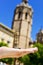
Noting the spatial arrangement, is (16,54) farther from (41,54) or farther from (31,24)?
(31,24)

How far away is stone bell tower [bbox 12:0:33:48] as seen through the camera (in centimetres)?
5178

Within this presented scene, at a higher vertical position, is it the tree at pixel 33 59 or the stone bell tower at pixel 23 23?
the stone bell tower at pixel 23 23

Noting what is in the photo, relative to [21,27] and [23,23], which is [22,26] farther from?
[23,23]

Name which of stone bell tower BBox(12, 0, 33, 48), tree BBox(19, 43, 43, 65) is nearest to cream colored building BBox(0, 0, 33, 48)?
stone bell tower BBox(12, 0, 33, 48)

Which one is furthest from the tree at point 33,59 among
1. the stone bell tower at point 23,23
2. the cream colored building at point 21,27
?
the stone bell tower at point 23,23

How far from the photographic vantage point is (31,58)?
118ft

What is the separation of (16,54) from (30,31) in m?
52.2

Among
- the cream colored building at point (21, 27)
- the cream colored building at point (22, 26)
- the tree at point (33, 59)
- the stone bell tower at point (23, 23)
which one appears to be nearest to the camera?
the tree at point (33, 59)

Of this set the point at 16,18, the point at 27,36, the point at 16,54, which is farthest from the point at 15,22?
the point at 16,54

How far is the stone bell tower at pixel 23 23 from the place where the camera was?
5178 centimetres

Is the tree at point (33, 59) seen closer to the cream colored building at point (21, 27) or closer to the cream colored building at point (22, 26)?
the cream colored building at point (21, 27)

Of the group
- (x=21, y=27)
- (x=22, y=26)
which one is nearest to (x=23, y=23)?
(x=22, y=26)

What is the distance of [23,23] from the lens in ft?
174

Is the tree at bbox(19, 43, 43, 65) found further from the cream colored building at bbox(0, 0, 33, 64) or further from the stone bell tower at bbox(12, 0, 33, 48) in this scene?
the stone bell tower at bbox(12, 0, 33, 48)
